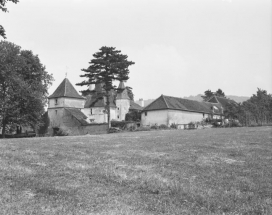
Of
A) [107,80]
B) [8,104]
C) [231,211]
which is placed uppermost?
[107,80]

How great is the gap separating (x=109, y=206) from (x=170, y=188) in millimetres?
1980

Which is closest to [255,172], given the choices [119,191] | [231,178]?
[231,178]

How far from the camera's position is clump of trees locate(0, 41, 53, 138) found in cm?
3994

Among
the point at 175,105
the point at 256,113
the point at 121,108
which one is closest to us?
the point at 256,113

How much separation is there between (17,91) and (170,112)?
28.1 m

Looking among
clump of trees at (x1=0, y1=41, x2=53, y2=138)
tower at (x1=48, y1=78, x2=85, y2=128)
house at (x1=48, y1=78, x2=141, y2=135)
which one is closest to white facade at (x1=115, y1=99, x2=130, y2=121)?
→ house at (x1=48, y1=78, x2=141, y2=135)

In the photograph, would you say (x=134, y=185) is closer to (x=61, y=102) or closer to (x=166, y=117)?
(x=61, y=102)

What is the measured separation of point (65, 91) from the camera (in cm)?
5166

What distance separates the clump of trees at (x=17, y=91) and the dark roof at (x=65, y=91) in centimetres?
551

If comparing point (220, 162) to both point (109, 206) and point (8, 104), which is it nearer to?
point (109, 206)

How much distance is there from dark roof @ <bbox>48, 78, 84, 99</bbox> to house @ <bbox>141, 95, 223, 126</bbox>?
14.6 meters

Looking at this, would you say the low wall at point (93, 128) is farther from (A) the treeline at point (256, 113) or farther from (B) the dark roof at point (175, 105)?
(A) the treeline at point (256, 113)

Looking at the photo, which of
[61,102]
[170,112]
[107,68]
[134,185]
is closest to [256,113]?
[170,112]

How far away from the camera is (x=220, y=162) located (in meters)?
10.6
